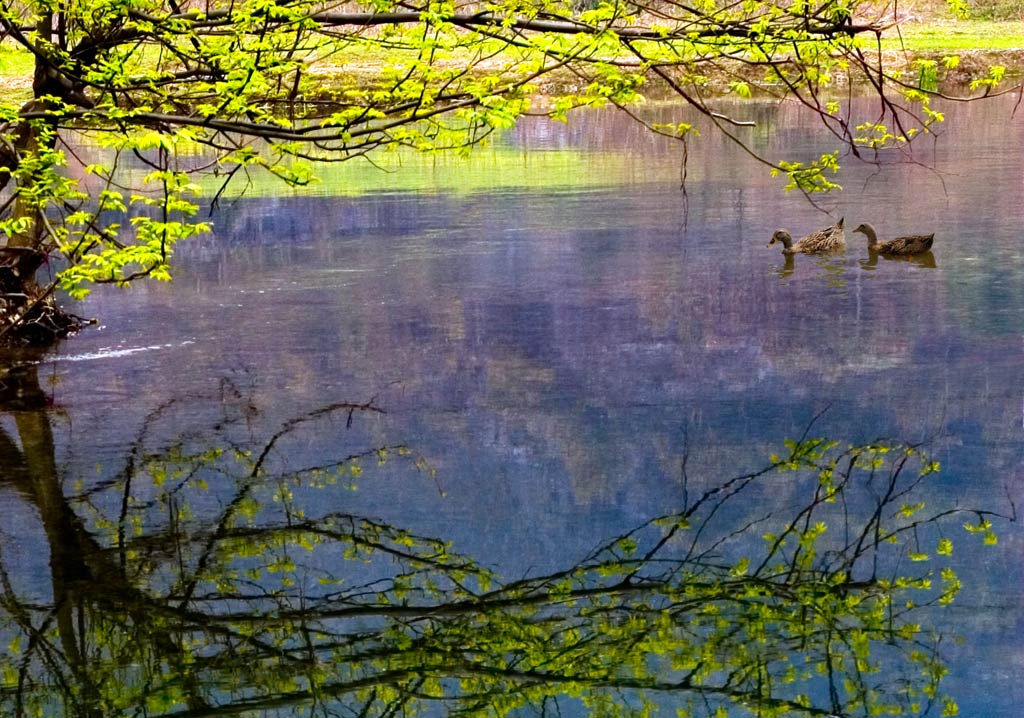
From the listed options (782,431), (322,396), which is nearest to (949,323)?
(782,431)

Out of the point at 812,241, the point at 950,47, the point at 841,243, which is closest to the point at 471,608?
the point at 812,241

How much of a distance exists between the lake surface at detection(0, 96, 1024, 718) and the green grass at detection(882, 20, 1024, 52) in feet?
146

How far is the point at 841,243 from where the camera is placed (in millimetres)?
21016

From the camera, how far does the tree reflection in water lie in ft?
23.6

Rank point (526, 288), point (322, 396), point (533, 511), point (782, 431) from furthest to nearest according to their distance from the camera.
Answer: point (526, 288), point (322, 396), point (782, 431), point (533, 511)

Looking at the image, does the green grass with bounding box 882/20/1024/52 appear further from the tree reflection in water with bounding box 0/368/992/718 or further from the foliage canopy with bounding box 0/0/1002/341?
the tree reflection in water with bounding box 0/368/992/718

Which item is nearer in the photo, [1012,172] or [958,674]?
[958,674]

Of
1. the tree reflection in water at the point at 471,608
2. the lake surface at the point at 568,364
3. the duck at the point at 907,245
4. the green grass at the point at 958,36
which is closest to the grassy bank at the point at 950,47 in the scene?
the green grass at the point at 958,36

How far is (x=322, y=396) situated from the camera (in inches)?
529

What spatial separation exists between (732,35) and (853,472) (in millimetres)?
3587

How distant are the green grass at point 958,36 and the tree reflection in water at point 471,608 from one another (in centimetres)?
5726

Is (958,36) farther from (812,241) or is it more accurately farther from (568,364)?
(568,364)

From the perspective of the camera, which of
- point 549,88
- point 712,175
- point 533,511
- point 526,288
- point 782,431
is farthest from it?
point 549,88

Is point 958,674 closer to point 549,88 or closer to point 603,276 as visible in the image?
point 603,276
